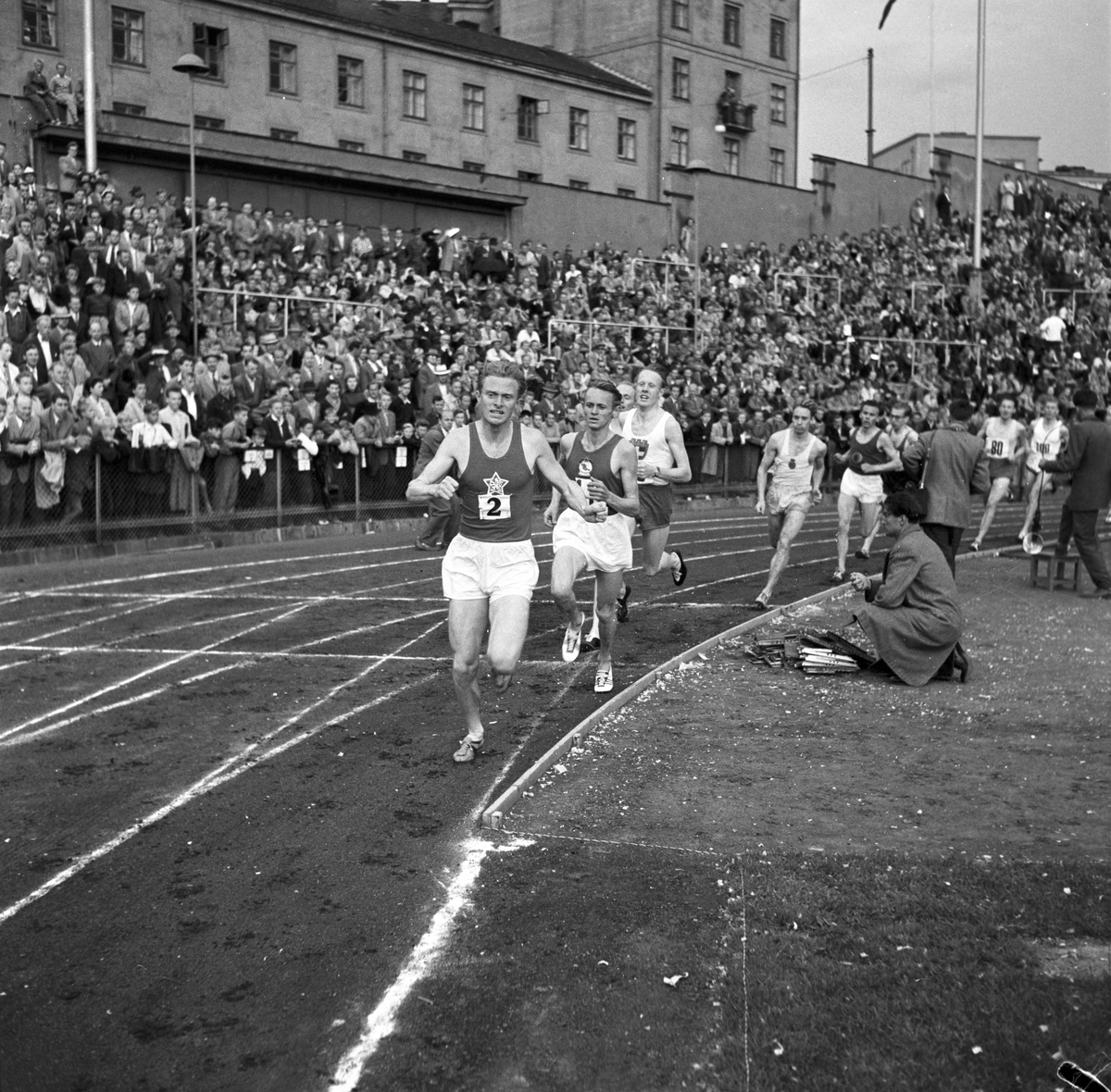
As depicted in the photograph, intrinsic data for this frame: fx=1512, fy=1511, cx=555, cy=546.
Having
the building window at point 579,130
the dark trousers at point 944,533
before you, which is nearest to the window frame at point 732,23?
the building window at point 579,130

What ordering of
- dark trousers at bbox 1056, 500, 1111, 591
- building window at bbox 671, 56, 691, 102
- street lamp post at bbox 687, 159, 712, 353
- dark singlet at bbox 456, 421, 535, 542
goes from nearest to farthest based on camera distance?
dark singlet at bbox 456, 421, 535, 542 < dark trousers at bbox 1056, 500, 1111, 591 < street lamp post at bbox 687, 159, 712, 353 < building window at bbox 671, 56, 691, 102

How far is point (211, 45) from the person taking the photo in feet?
132

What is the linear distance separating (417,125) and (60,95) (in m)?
17.5

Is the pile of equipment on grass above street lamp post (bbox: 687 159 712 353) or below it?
below

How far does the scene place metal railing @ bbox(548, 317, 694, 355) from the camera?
93.6 ft

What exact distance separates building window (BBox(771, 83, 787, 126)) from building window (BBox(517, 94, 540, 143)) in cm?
1616

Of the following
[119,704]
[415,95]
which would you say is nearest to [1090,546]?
[119,704]

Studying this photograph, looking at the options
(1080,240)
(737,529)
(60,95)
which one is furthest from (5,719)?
(1080,240)

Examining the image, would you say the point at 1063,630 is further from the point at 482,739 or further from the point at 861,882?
the point at 861,882

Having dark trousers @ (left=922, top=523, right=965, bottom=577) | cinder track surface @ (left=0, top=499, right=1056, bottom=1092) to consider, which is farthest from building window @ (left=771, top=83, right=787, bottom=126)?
dark trousers @ (left=922, top=523, right=965, bottom=577)

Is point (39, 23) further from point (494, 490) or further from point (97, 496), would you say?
point (494, 490)

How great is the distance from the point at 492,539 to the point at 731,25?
2192 inches

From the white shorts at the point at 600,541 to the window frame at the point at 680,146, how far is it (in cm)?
4729

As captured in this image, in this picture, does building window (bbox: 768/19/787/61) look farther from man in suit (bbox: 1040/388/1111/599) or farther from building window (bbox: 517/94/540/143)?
man in suit (bbox: 1040/388/1111/599)
